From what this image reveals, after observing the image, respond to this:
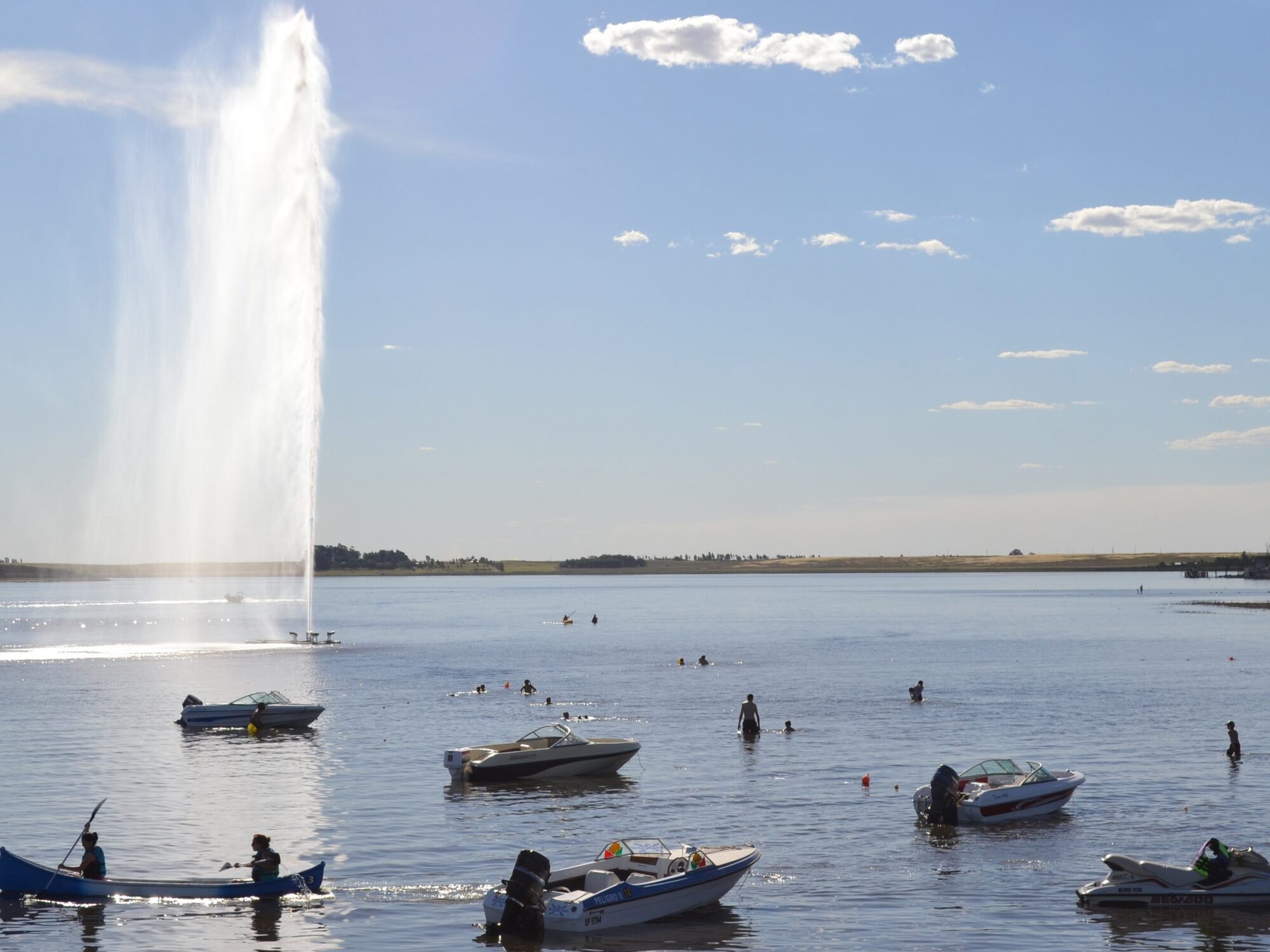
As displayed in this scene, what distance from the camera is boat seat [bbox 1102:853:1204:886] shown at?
109ft

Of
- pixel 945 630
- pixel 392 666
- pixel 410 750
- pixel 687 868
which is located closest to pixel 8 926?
pixel 687 868

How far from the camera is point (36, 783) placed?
51.0 m

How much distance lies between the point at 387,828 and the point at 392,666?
68.7 metres

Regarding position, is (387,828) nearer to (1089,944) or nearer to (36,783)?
(36,783)

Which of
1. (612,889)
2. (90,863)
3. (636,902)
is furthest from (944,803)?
(90,863)

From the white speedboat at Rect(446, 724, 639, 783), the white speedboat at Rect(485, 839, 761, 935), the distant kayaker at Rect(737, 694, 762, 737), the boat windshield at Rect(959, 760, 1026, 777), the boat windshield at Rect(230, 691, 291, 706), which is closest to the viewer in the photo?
the white speedboat at Rect(485, 839, 761, 935)

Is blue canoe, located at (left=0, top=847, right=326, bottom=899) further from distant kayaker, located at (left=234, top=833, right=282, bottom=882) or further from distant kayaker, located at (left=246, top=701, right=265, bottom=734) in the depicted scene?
distant kayaker, located at (left=246, top=701, right=265, bottom=734)

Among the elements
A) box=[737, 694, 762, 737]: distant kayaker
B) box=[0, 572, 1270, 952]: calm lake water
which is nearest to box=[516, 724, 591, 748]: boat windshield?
box=[0, 572, 1270, 952]: calm lake water

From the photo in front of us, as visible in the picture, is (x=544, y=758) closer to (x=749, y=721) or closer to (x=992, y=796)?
(x=749, y=721)

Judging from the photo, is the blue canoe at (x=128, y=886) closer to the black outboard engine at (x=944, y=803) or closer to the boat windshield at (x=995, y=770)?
the black outboard engine at (x=944, y=803)

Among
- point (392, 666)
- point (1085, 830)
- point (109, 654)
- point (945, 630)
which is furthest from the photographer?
point (945, 630)

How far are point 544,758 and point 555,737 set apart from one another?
1.44 metres

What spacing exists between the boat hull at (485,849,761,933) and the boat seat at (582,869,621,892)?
52 centimetres

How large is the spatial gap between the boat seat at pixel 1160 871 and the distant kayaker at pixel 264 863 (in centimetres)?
2104
